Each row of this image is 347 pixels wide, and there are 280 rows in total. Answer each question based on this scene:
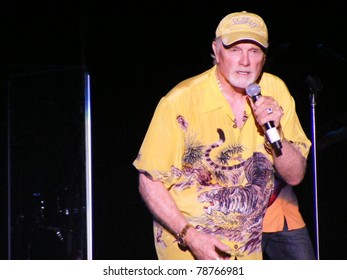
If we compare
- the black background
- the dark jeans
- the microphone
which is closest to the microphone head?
the microphone

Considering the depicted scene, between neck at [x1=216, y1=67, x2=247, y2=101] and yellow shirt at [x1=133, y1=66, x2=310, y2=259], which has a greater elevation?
neck at [x1=216, y1=67, x2=247, y2=101]

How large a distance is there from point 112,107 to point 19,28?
0.63 m

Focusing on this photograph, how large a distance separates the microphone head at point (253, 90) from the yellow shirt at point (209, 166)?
190mm

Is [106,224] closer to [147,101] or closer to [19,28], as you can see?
[147,101]

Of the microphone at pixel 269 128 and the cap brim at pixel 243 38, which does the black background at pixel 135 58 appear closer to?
the cap brim at pixel 243 38

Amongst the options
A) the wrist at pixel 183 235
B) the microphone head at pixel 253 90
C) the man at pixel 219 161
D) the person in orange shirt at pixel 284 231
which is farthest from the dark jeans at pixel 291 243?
the microphone head at pixel 253 90

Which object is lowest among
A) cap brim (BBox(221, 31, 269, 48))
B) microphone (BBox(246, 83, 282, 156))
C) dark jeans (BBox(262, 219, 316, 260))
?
dark jeans (BBox(262, 219, 316, 260))

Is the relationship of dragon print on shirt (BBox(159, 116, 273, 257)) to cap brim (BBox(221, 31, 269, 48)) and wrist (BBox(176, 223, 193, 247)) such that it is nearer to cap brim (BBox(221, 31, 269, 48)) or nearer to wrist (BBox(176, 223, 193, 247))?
wrist (BBox(176, 223, 193, 247))

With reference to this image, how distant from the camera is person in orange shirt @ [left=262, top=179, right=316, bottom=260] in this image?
10.2 ft

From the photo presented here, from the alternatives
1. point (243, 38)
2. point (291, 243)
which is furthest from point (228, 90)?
point (291, 243)

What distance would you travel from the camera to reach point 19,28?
11.7 ft

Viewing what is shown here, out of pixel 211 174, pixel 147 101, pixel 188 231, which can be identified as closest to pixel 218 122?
pixel 211 174

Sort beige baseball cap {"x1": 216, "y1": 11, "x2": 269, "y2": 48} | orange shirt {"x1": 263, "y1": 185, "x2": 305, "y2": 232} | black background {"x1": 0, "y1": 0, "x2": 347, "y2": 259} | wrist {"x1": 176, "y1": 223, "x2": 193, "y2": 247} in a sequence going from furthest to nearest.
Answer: black background {"x1": 0, "y1": 0, "x2": 347, "y2": 259} < orange shirt {"x1": 263, "y1": 185, "x2": 305, "y2": 232} < beige baseball cap {"x1": 216, "y1": 11, "x2": 269, "y2": 48} < wrist {"x1": 176, "y1": 223, "x2": 193, "y2": 247}

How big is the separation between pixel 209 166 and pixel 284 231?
73cm
